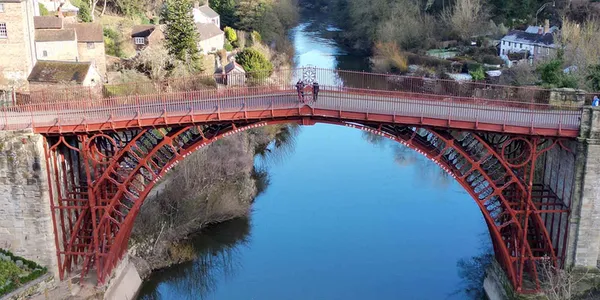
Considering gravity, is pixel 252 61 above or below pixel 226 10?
below

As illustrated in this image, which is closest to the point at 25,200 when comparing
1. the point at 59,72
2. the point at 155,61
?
the point at 59,72

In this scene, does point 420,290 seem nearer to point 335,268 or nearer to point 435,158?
point 335,268

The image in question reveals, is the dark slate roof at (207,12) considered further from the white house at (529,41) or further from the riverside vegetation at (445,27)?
the white house at (529,41)

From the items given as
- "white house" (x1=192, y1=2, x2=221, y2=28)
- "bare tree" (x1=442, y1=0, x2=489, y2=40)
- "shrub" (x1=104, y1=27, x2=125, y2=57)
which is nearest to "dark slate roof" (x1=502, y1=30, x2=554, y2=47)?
"bare tree" (x1=442, y1=0, x2=489, y2=40)

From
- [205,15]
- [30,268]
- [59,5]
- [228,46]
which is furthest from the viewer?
[205,15]

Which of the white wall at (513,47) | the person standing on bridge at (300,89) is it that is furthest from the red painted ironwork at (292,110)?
the white wall at (513,47)

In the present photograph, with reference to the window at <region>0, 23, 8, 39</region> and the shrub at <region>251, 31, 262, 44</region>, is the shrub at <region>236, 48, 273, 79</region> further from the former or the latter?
the window at <region>0, 23, 8, 39</region>

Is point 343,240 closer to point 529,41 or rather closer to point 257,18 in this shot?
point 529,41
